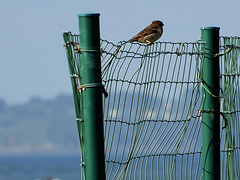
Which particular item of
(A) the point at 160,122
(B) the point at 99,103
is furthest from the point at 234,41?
(B) the point at 99,103

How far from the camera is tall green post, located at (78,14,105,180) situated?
15.8 feet

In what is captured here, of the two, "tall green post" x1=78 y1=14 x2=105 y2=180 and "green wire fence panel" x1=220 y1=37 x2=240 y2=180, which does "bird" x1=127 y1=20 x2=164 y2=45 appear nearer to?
"green wire fence panel" x1=220 y1=37 x2=240 y2=180

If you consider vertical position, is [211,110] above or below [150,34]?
below

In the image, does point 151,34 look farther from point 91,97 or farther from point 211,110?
point 91,97

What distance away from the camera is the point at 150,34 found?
24.1ft

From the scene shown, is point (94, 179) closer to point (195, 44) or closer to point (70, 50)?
point (70, 50)

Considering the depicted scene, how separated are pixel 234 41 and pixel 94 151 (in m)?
2.07

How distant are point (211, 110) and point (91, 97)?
1538mm

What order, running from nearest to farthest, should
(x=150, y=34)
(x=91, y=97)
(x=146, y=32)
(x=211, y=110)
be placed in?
(x=91, y=97)
(x=211, y=110)
(x=146, y=32)
(x=150, y=34)

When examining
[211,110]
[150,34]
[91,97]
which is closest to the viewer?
[91,97]

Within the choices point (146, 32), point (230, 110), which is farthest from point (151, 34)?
point (230, 110)

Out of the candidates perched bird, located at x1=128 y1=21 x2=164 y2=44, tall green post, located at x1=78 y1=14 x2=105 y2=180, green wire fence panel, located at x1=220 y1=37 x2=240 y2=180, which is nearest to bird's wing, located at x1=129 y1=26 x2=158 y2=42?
perched bird, located at x1=128 y1=21 x2=164 y2=44

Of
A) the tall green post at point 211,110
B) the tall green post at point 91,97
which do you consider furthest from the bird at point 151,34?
the tall green post at point 91,97

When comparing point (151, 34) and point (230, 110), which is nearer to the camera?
point (230, 110)
